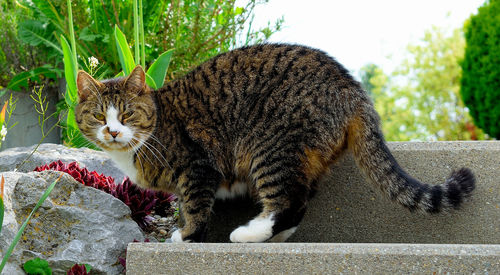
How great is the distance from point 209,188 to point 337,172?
714mm

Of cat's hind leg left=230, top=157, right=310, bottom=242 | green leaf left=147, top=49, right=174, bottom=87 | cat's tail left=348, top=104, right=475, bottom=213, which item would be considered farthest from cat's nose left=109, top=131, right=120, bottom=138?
green leaf left=147, top=49, right=174, bottom=87

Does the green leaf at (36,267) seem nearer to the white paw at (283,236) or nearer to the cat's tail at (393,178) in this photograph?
the white paw at (283,236)

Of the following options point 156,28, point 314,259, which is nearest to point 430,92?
point 156,28

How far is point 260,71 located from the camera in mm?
2580

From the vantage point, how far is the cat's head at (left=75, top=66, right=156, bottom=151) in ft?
8.07

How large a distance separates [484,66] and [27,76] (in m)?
6.20

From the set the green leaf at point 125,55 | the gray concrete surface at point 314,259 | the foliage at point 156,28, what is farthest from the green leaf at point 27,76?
the gray concrete surface at point 314,259

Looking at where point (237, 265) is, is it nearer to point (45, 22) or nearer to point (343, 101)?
point (343, 101)

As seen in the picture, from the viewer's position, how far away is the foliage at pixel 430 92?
35.8ft

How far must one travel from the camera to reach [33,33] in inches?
218

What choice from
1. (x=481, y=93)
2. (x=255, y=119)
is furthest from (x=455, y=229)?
(x=481, y=93)

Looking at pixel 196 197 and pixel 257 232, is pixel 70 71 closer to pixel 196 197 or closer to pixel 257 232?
pixel 196 197

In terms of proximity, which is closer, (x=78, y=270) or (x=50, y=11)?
(x=78, y=270)

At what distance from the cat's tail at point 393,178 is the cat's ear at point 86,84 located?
1231 millimetres
